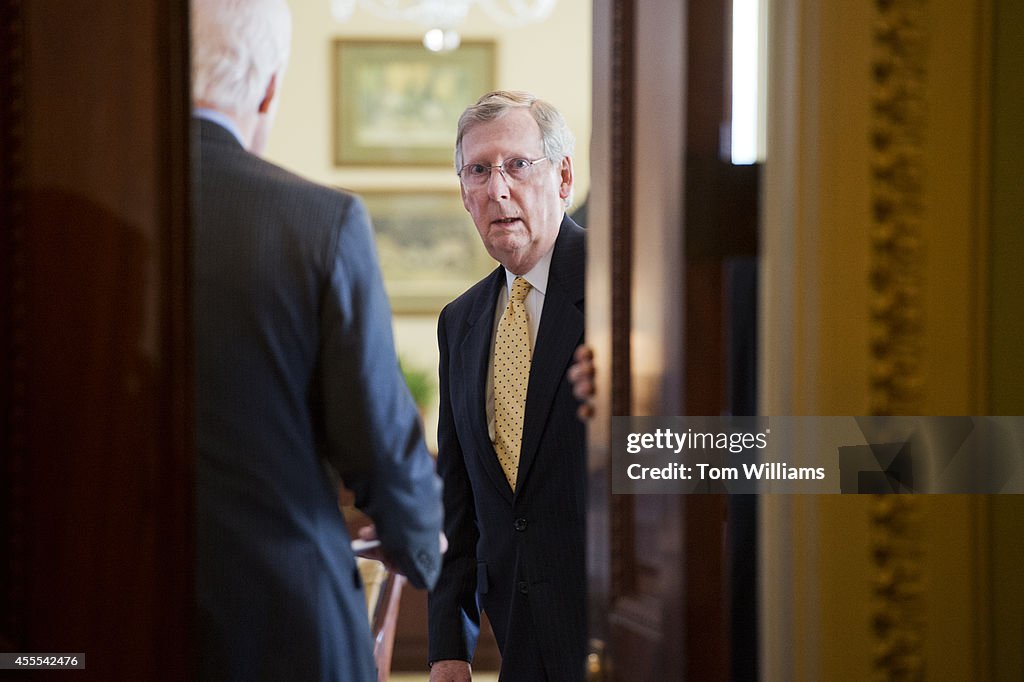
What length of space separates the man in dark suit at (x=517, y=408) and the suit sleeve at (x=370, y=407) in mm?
256

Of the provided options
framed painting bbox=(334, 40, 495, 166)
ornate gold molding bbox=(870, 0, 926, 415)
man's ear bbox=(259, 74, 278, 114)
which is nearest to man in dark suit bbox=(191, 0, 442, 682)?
man's ear bbox=(259, 74, 278, 114)

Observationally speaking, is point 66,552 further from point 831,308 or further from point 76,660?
point 831,308

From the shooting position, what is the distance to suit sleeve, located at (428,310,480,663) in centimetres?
147

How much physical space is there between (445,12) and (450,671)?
49.6 inches

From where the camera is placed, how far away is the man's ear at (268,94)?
3.82ft

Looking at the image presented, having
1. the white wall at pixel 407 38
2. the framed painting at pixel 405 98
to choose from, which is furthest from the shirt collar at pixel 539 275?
the framed painting at pixel 405 98

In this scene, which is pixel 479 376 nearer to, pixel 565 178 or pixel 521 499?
pixel 521 499

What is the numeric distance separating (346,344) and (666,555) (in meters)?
0.48

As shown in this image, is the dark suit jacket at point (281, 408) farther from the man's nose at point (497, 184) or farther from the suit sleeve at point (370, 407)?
the man's nose at point (497, 184)

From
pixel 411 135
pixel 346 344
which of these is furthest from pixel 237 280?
pixel 411 135

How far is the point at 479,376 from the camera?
1.47 m

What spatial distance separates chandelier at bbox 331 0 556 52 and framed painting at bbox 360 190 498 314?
334 millimetres

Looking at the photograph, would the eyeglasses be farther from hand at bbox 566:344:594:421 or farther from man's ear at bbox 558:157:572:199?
hand at bbox 566:344:594:421

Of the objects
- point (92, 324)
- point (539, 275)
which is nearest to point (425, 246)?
point (539, 275)
